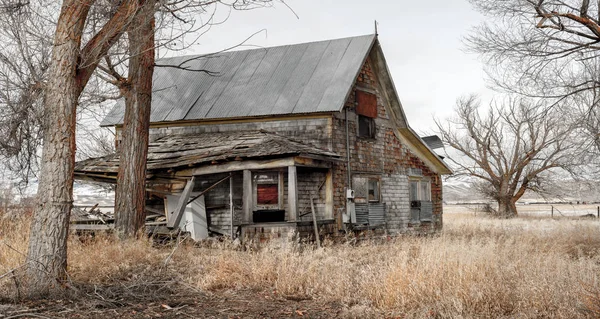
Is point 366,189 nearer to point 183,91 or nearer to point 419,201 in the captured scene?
point 419,201

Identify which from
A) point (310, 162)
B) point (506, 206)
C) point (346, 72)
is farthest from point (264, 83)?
point (506, 206)

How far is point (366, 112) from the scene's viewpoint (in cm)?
1773

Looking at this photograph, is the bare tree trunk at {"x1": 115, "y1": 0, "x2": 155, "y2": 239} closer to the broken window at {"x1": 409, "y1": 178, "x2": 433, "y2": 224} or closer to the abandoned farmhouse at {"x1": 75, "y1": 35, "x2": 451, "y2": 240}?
the abandoned farmhouse at {"x1": 75, "y1": 35, "x2": 451, "y2": 240}

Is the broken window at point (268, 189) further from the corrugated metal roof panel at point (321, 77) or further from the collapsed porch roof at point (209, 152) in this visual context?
the corrugated metal roof panel at point (321, 77)

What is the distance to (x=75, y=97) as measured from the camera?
23.9 feet

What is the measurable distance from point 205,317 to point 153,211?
981 cm

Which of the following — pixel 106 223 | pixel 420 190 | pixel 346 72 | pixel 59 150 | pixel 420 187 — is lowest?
pixel 106 223

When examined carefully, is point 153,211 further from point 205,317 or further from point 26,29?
point 205,317

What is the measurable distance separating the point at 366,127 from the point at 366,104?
0.74 metres

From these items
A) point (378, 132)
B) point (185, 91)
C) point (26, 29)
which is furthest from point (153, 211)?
point (26, 29)

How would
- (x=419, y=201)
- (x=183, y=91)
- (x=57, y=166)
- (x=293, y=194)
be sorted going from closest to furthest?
(x=57, y=166), (x=293, y=194), (x=183, y=91), (x=419, y=201)

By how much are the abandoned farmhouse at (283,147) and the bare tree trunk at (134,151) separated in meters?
1.74

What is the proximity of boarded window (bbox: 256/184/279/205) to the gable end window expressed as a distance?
360cm

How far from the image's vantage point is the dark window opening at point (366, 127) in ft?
58.2
